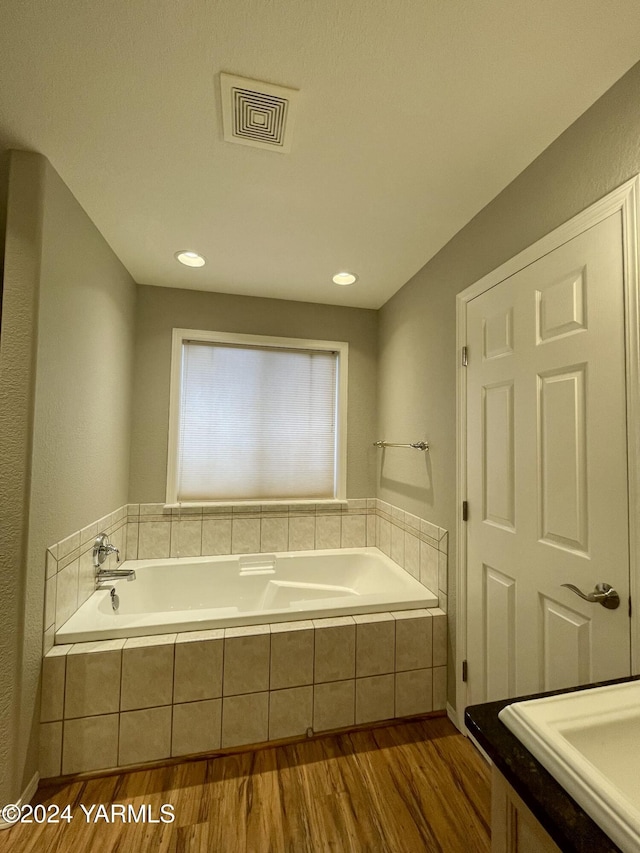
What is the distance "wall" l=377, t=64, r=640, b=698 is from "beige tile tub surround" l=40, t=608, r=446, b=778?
277 mm

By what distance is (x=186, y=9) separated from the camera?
0.98 m

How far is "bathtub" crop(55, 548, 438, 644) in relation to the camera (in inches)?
70.3

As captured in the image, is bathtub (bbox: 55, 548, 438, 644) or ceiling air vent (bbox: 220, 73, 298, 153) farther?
bathtub (bbox: 55, 548, 438, 644)

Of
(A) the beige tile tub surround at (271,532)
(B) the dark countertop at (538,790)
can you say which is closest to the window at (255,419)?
(A) the beige tile tub surround at (271,532)

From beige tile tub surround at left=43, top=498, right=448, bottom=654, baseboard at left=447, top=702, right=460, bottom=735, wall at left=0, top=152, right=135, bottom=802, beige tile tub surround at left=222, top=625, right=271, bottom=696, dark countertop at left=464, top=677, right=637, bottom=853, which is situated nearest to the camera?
dark countertop at left=464, top=677, right=637, bottom=853

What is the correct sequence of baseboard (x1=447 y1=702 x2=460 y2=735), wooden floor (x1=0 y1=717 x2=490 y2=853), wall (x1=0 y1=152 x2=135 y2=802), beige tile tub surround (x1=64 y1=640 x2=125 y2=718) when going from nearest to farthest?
wooden floor (x1=0 y1=717 x2=490 y2=853)
wall (x1=0 y1=152 x2=135 y2=802)
beige tile tub surround (x1=64 y1=640 x2=125 y2=718)
baseboard (x1=447 y1=702 x2=460 y2=735)

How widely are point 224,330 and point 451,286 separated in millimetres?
1621

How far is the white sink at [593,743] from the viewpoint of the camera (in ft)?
1.77

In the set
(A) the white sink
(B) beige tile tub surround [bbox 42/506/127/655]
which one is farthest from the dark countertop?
(B) beige tile tub surround [bbox 42/506/127/655]

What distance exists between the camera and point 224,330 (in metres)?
2.81

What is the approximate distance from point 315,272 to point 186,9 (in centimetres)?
151

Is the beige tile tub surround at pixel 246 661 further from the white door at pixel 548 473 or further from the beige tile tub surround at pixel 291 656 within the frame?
the white door at pixel 548 473

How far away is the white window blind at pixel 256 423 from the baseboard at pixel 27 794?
153 centimetres

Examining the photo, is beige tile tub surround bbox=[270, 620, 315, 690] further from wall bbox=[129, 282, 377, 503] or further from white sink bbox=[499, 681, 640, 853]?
wall bbox=[129, 282, 377, 503]
